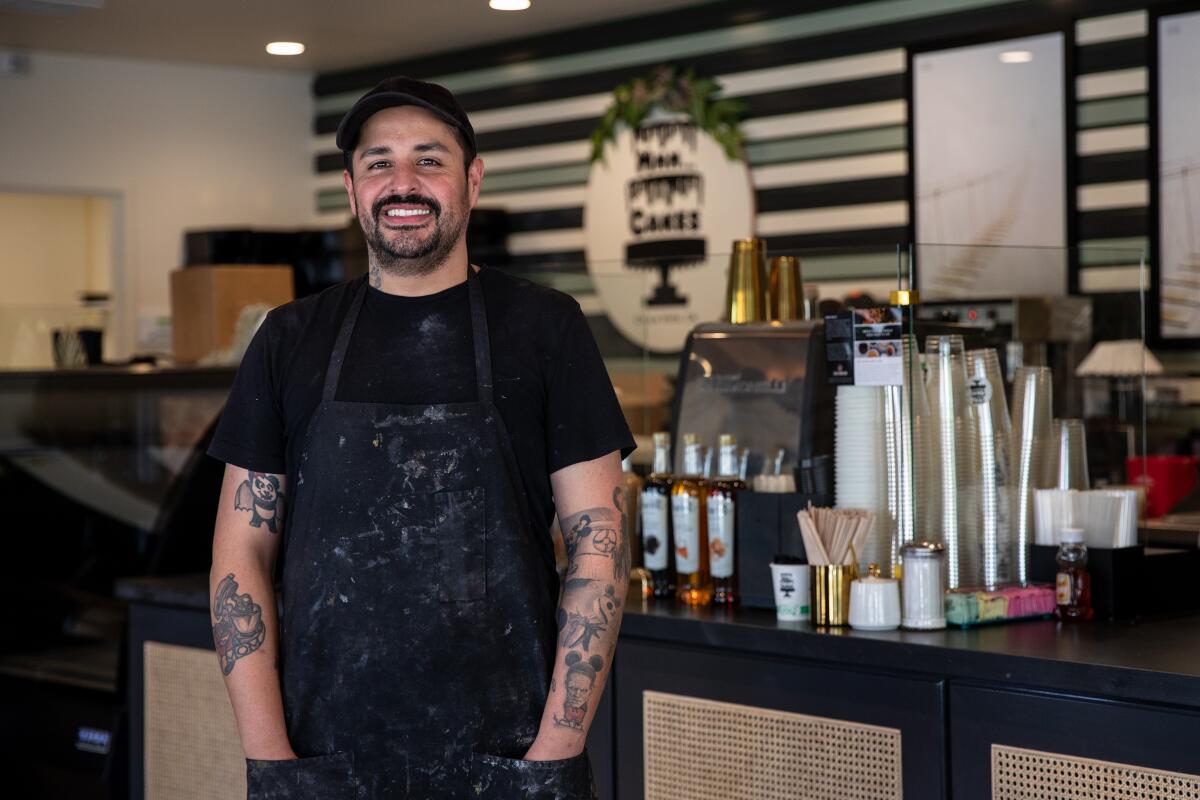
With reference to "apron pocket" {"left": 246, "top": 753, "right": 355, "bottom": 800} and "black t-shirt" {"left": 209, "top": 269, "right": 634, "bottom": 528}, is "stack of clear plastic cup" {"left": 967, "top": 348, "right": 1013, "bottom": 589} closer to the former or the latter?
"black t-shirt" {"left": 209, "top": 269, "right": 634, "bottom": 528}

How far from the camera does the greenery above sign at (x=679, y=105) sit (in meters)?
6.63

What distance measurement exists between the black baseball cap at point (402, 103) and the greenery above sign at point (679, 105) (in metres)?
4.65

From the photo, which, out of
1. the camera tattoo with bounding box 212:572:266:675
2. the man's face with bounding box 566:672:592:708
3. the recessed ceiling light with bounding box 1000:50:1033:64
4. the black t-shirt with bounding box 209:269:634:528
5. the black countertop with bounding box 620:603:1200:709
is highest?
the recessed ceiling light with bounding box 1000:50:1033:64

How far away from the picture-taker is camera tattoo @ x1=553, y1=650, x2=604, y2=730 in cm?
199

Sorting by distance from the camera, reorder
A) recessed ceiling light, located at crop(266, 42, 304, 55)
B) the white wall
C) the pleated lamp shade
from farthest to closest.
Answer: the white wall, recessed ceiling light, located at crop(266, 42, 304, 55), the pleated lamp shade

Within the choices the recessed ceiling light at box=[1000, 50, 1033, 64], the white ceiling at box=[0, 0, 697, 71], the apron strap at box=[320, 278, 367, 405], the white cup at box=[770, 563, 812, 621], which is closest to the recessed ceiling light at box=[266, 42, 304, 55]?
the white ceiling at box=[0, 0, 697, 71]

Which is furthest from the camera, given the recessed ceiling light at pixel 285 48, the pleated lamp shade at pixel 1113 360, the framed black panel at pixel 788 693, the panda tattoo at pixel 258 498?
the recessed ceiling light at pixel 285 48

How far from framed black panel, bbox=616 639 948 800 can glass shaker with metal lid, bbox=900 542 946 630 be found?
154 millimetres

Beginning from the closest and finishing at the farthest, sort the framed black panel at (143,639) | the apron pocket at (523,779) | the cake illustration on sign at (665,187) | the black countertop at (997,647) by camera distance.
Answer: the apron pocket at (523,779) → the black countertop at (997,647) → the framed black panel at (143,639) → the cake illustration on sign at (665,187)

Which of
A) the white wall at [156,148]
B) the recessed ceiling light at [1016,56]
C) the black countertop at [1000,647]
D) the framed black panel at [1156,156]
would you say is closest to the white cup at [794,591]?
the black countertop at [1000,647]

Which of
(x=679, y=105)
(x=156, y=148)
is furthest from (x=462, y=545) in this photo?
(x=156, y=148)

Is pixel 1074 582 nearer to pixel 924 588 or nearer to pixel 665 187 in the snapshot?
pixel 924 588

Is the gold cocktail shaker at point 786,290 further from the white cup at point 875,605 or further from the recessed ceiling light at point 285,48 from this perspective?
the recessed ceiling light at point 285,48

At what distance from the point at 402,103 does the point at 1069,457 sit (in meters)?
1.49
